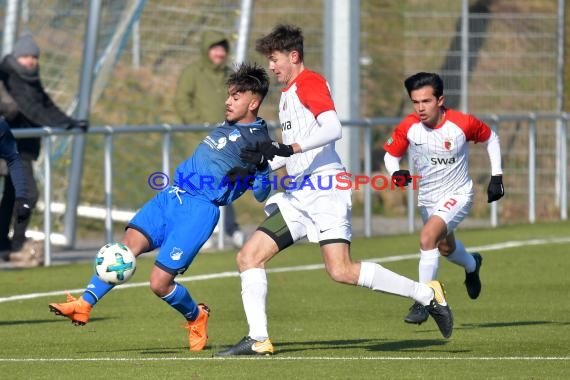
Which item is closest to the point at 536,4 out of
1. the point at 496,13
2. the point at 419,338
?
the point at 496,13

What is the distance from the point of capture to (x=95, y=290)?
31.9ft

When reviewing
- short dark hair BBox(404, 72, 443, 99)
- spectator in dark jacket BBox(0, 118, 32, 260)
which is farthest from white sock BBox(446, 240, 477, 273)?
spectator in dark jacket BBox(0, 118, 32, 260)

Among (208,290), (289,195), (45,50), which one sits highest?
(45,50)

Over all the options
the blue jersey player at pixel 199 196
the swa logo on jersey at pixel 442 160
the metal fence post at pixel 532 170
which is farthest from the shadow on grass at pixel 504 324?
the metal fence post at pixel 532 170

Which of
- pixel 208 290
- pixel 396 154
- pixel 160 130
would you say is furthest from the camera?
pixel 160 130

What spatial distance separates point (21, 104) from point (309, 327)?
17.6 feet

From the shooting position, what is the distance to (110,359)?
376 inches

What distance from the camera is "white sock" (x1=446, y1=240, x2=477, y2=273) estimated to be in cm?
1189

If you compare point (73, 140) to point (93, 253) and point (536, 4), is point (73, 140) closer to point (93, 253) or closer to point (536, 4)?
point (93, 253)

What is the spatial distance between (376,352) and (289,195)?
1.10 m

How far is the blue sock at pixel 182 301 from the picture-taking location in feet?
32.4

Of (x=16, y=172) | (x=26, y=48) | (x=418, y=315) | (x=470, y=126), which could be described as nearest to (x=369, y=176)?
(x=26, y=48)

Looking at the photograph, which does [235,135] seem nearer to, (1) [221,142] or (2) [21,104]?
(1) [221,142]

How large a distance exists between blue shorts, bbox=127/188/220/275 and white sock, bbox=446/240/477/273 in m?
2.56
